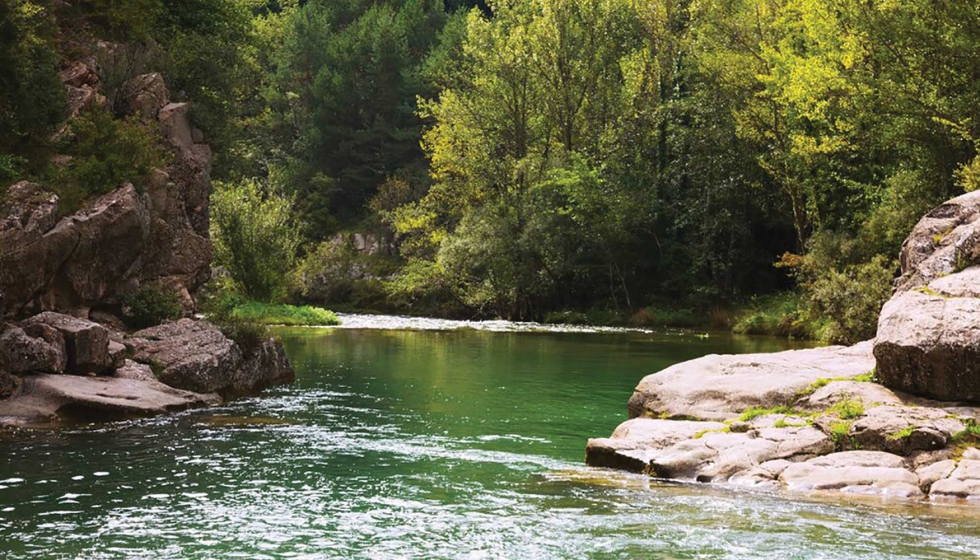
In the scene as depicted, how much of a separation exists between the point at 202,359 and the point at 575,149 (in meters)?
43.5

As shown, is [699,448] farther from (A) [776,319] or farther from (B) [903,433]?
(A) [776,319]

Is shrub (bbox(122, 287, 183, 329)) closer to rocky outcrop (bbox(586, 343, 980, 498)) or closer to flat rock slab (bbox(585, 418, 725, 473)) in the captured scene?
rocky outcrop (bbox(586, 343, 980, 498))

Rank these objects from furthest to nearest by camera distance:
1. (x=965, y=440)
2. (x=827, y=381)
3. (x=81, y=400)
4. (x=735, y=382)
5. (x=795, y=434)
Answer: (x=81, y=400) → (x=735, y=382) → (x=827, y=381) → (x=795, y=434) → (x=965, y=440)

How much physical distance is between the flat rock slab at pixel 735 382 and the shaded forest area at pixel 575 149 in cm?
1332

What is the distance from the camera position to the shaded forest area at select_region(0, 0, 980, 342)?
32.4m

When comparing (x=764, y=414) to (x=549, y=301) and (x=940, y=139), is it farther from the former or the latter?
(x=549, y=301)

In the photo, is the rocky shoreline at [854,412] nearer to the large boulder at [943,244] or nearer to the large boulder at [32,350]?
the large boulder at [943,244]

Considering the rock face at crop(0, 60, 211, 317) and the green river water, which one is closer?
the green river water

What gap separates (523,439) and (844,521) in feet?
24.9

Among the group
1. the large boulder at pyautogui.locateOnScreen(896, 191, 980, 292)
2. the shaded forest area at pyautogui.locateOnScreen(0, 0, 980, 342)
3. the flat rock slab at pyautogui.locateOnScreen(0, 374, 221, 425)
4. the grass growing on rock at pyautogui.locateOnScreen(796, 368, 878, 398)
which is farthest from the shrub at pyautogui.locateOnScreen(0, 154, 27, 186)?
the large boulder at pyautogui.locateOnScreen(896, 191, 980, 292)

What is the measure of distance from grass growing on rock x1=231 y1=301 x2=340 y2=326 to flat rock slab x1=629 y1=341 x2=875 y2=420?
108 feet

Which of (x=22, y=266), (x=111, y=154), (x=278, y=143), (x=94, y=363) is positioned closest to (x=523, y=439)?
(x=94, y=363)

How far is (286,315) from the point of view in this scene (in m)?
49.6

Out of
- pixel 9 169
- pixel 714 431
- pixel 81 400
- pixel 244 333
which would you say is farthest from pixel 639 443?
pixel 9 169
